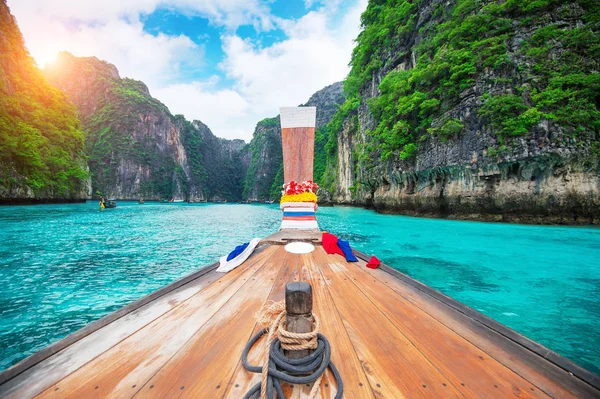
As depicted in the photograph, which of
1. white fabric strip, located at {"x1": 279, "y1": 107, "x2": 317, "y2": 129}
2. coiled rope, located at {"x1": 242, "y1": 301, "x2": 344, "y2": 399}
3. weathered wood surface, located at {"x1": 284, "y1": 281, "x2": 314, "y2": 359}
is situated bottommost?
coiled rope, located at {"x1": 242, "y1": 301, "x2": 344, "y2": 399}

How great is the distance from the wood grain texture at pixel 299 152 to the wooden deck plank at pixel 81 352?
6623 millimetres

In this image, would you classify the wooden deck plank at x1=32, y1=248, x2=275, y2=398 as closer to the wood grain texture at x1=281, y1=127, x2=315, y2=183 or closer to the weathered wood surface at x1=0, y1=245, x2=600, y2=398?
the weathered wood surface at x1=0, y1=245, x2=600, y2=398

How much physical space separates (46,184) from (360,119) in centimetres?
4463

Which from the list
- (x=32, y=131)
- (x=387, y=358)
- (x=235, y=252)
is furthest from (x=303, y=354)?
(x=32, y=131)

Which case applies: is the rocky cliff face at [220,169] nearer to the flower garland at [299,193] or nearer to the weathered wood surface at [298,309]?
the flower garland at [299,193]

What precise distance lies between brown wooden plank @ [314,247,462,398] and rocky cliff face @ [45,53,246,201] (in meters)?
101

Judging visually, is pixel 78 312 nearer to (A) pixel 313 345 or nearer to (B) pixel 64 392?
(B) pixel 64 392

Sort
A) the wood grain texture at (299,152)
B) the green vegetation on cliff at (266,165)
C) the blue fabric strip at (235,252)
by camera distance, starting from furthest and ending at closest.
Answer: the green vegetation on cliff at (266,165) → the wood grain texture at (299,152) → the blue fabric strip at (235,252)

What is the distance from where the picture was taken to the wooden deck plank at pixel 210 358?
111cm

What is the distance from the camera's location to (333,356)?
1.36 metres

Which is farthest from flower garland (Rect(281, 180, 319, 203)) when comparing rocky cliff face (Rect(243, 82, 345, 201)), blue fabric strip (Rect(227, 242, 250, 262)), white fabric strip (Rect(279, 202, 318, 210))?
rocky cliff face (Rect(243, 82, 345, 201))

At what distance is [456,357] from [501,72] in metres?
20.7

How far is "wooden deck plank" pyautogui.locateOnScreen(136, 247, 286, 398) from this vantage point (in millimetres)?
1107

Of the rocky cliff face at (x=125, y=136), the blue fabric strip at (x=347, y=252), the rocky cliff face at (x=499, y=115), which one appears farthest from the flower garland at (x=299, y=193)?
the rocky cliff face at (x=125, y=136)
